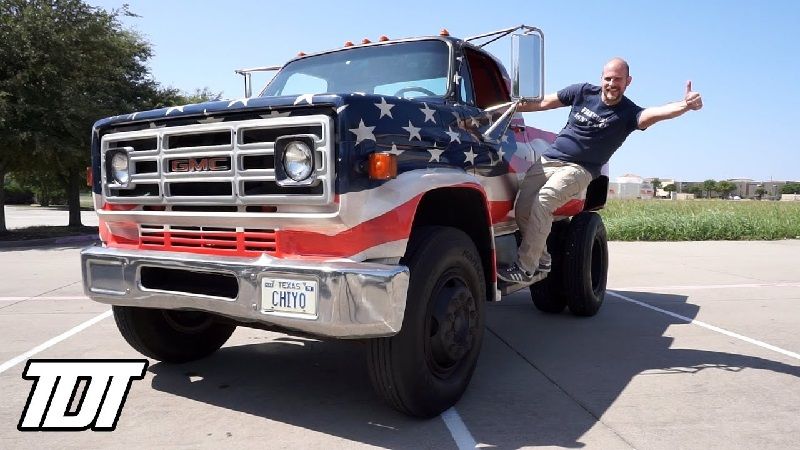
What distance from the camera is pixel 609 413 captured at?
345 centimetres

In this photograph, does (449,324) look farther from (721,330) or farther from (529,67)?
(721,330)

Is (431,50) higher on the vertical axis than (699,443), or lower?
higher

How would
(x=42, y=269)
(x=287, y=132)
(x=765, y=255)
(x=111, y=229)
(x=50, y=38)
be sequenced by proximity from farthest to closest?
1. (x=50, y=38)
2. (x=765, y=255)
3. (x=42, y=269)
4. (x=111, y=229)
5. (x=287, y=132)

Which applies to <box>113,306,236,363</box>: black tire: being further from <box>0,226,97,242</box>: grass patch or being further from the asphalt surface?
<box>0,226,97,242</box>: grass patch

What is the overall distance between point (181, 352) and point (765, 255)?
12273 millimetres

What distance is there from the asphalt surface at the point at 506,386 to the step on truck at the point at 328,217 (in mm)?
343

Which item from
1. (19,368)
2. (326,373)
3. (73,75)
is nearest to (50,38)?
(73,75)

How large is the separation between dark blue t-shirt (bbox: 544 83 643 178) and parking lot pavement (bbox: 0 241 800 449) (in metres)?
1.56

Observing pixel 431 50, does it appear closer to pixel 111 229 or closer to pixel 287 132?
pixel 287 132

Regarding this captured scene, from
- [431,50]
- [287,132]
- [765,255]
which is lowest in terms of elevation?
[765,255]

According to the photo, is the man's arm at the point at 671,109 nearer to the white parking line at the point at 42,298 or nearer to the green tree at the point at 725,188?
the white parking line at the point at 42,298

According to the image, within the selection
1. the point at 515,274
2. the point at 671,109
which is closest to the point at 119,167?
the point at 515,274

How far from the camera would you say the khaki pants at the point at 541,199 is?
4.61m

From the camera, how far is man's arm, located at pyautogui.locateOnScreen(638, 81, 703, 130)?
4281mm
